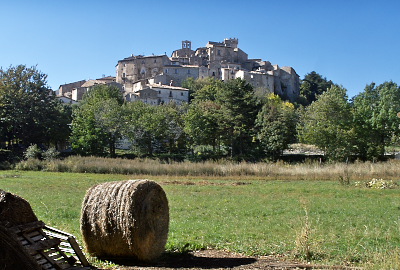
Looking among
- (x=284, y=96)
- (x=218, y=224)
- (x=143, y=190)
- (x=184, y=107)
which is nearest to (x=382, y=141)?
(x=184, y=107)

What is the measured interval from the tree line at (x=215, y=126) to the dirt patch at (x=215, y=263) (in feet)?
151

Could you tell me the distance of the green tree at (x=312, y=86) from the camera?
13925 cm

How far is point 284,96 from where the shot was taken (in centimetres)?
13375

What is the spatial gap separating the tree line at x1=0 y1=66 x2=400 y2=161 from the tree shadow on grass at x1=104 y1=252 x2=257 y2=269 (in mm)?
46268

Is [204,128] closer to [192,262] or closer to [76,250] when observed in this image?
[192,262]

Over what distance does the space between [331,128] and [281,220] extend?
140 feet

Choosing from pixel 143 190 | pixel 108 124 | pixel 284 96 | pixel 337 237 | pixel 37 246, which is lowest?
pixel 337 237

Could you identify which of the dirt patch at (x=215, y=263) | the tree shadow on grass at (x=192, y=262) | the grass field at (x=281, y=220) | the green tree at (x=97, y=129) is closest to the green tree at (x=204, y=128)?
the green tree at (x=97, y=129)

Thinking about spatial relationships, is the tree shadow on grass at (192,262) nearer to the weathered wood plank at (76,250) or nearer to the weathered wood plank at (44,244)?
the weathered wood plank at (76,250)

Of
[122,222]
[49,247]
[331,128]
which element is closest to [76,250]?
[49,247]

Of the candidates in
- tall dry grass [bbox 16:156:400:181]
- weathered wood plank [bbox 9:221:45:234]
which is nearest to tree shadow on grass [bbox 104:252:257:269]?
weathered wood plank [bbox 9:221:45:234]

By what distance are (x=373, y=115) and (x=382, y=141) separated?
381cm

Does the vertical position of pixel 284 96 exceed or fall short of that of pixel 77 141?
it exceeds it

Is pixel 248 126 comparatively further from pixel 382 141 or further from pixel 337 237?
pixel 337 237
